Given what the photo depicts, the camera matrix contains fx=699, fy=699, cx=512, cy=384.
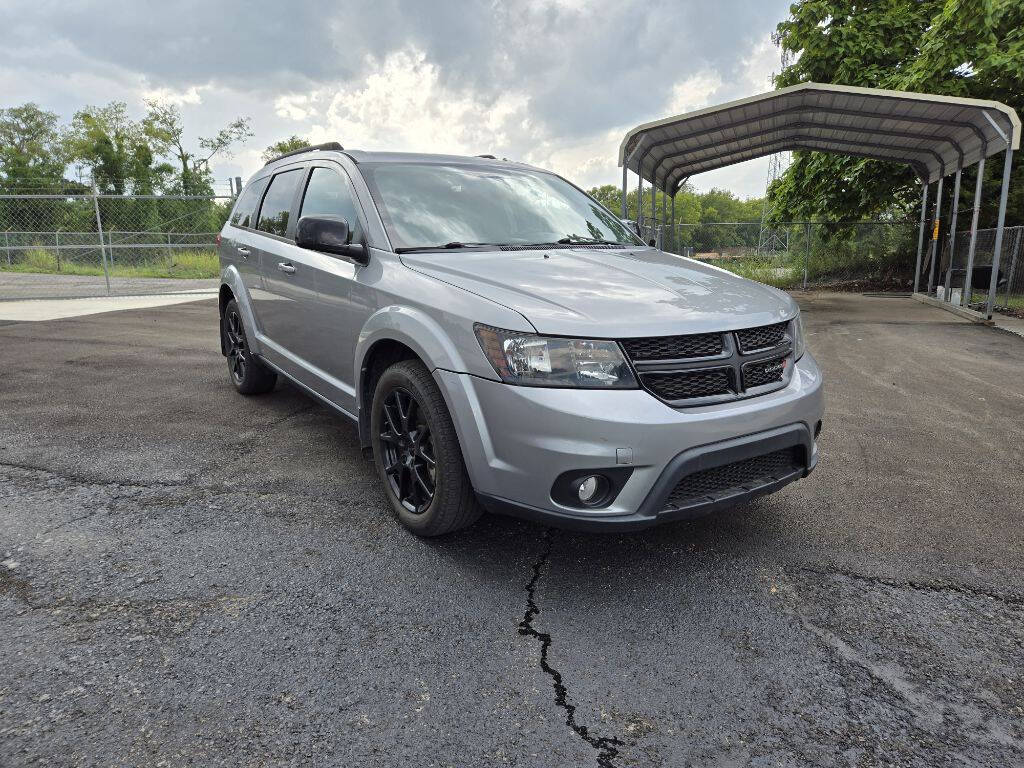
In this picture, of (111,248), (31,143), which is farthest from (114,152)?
(111,248)

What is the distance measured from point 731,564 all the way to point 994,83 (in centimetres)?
1549

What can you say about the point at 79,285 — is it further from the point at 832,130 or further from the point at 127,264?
the point at 832,130

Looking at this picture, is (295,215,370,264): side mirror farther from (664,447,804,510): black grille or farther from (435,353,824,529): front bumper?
(664,447,804,510): black grille

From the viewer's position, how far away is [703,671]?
237 centimetres

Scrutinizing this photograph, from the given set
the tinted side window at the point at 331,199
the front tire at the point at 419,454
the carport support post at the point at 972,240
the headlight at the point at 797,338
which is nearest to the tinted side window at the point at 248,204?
the tinted side window at the point at 331,199

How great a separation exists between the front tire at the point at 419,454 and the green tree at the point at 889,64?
42.8 feet

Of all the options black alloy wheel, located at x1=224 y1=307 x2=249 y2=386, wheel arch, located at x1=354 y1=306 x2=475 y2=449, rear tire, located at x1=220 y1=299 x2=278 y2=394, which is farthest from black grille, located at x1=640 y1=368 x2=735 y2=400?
black alloy wheel, located at x1=224 y1=307 x2=249 y2=386

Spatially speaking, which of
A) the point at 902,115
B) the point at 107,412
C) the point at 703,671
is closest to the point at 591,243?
the point at 703,671

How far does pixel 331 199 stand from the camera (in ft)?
13.3

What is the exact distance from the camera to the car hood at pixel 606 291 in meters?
2.65

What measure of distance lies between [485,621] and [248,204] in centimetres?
419

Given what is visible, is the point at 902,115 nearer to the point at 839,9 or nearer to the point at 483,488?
the point at 839,9

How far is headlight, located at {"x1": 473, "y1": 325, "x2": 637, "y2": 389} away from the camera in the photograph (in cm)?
259

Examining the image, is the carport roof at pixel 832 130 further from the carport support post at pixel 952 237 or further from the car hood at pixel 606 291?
the car hood at pixel 606 291
